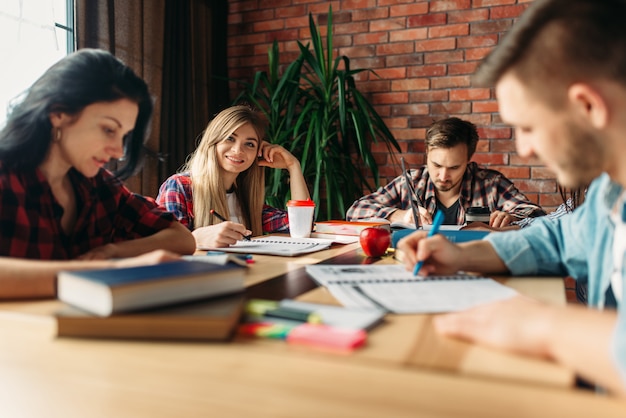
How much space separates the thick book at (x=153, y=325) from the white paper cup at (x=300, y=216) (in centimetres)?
107

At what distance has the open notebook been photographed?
134 cm

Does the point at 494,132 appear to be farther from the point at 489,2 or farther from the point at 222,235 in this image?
the point at 222,235

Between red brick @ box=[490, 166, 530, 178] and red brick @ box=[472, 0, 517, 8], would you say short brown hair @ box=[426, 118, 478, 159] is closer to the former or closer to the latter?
red brick @ box=[490, 166, 530, 178]

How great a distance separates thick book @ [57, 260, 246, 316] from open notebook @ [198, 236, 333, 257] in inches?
22.7

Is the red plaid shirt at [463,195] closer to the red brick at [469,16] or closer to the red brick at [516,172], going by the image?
the red brick at [516,172]

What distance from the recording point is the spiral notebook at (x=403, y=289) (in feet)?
2.50

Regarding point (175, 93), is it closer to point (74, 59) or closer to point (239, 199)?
point (239, 199)

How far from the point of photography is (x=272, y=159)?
7.63ft

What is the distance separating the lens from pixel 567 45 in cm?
67

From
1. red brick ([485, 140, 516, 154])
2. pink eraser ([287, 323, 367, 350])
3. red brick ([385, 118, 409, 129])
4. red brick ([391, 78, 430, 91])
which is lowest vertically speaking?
pink eraser ([287, 323, 367, 350])

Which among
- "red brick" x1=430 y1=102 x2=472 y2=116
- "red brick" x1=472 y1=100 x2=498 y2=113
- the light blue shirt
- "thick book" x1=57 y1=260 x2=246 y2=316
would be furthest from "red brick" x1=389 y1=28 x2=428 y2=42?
"thick book" x1=57 y1=260 x2=246 y2=316

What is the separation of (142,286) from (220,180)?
4.98 ft

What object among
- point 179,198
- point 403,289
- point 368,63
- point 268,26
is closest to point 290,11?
point 268,26

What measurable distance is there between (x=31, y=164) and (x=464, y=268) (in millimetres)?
891
